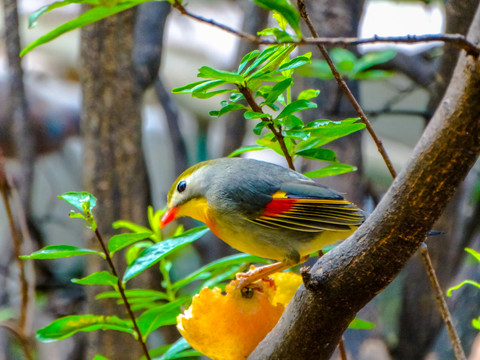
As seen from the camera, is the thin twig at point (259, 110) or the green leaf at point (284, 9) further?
the thin twig at point (259, 110)

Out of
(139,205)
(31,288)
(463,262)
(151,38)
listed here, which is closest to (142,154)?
(139,205)

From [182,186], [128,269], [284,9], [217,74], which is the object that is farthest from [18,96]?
[284,9]

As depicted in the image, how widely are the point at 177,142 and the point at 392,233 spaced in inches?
74.0

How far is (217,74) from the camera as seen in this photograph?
1.94 ft

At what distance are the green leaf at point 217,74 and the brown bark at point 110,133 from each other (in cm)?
112

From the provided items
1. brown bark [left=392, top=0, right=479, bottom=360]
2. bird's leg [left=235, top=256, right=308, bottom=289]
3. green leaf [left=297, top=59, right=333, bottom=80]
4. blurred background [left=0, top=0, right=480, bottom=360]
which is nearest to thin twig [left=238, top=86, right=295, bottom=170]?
bird's leg [left=235, top=256, right=308, bottom=289]

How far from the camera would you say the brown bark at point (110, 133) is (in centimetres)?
164

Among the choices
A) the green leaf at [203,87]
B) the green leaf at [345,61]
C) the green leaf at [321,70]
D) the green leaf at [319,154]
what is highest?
the green leaf at [345,61]

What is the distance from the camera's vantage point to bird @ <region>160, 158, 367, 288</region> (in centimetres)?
73

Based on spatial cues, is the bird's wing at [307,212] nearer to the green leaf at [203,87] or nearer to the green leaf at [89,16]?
the green leaf at [203,87]

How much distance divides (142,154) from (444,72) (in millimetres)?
916

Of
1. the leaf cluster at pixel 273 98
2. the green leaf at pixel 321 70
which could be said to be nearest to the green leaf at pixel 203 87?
the leaf cluster at pixel 273 98

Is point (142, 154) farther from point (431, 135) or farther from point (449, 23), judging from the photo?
point (431, 135)

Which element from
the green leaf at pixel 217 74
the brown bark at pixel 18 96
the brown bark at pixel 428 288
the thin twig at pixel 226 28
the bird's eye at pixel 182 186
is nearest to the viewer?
the thin twig at pixel 226 28
